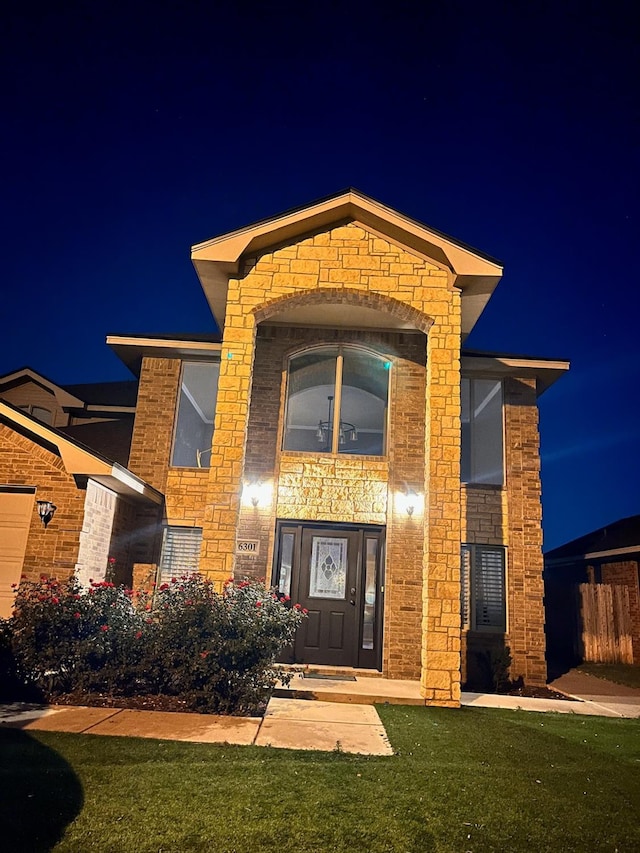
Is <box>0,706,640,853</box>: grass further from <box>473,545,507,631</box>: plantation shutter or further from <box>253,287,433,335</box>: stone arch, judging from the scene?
<box>253,287,433,335</box>: stone arch

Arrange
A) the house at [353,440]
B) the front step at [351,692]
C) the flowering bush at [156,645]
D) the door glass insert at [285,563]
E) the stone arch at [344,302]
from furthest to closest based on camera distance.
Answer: the door glass insert at [285,563] < the stone arch at [344,302] < the house at [353,440] < the front step at [351,692] < the flowering bush at [156,645]

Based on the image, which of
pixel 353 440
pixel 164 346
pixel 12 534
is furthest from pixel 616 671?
pixel 12 534

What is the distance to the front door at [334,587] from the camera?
9734 mm

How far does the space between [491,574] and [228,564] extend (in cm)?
530

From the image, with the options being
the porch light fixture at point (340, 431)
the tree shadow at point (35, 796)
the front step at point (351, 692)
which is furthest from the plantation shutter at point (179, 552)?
the tree shadow at point (35, 796)

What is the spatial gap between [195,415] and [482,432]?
554cm

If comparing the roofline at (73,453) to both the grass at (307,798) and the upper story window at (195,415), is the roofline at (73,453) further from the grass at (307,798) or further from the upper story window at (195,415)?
the grass at (307,798)

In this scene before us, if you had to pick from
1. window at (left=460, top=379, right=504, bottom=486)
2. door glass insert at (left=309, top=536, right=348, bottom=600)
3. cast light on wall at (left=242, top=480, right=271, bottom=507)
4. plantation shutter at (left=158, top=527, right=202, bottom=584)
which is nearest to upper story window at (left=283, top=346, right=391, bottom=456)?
cast light on wall at (left=242, top=480, right=271, bottom=507)

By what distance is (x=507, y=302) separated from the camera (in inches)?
5881

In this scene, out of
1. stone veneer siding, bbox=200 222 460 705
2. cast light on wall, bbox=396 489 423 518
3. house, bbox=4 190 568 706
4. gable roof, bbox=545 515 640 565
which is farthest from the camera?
gable roof, bbox=545 515 640 565

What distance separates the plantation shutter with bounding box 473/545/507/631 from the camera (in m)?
10.4

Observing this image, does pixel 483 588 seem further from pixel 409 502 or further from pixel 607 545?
pixel 607 545

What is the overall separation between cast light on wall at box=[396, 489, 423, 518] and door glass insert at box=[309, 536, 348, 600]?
3.72ft

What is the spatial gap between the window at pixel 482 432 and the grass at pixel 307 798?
5937 mm
